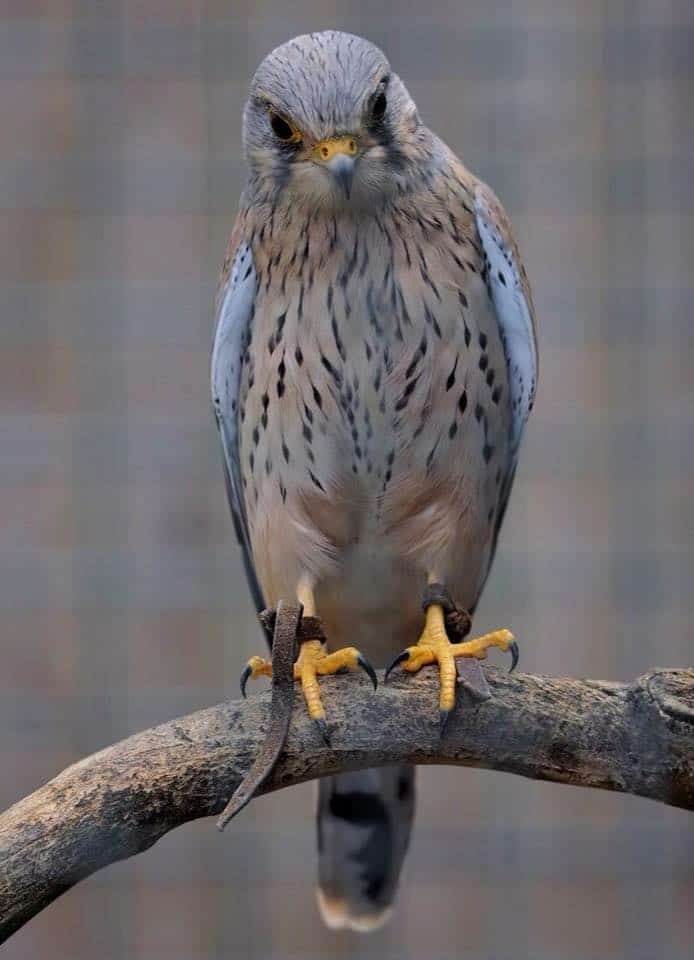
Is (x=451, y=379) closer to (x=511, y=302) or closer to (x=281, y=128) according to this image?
(x=511, y=302)

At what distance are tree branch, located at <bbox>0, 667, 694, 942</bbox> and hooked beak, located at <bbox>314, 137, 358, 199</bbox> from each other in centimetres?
63

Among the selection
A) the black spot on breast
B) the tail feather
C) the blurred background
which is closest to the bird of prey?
the black spot on breast

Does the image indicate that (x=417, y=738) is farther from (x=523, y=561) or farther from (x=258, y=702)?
(x=523, y=561)

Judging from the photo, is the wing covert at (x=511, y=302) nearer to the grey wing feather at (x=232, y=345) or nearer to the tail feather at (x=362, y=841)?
the grey wing feather at (x=232, y=345)

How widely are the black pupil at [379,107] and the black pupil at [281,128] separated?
11 cm

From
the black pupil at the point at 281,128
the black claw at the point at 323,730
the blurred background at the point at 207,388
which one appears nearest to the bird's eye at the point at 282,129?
the black pupil at the point at 281,128

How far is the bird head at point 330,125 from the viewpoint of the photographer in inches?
73.0

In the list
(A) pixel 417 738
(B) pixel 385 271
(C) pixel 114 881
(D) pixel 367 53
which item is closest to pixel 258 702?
(A) pixel 417 738

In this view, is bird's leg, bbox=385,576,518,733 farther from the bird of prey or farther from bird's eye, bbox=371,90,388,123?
bird's eye, bbox=371,90,388,123

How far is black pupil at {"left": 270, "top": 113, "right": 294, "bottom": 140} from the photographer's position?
75.5 inches

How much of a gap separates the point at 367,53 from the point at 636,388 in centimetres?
152

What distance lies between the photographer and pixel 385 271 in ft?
6.59

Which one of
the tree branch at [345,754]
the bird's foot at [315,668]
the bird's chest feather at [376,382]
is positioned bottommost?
the tree branch at [345,754]

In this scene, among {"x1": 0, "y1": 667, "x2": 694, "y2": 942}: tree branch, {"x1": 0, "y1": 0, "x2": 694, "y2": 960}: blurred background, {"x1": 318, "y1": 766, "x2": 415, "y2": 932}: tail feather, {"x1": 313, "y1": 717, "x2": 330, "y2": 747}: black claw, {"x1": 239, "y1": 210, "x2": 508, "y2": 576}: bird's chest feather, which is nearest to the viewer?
{"x1": 0, "y1": 667, "x2": 694, "y2": 942}: tree branch
